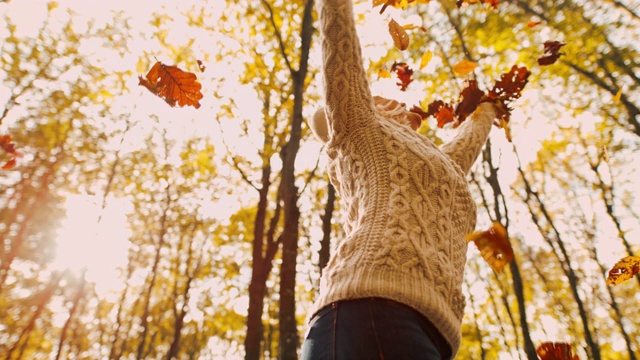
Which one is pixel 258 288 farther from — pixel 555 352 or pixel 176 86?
pixel 555 352

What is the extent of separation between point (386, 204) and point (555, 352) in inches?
75.9

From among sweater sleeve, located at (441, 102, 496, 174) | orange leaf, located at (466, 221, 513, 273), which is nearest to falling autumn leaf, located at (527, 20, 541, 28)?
sweater sleeve, located at (441, 102, 496, 174)

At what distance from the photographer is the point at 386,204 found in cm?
129

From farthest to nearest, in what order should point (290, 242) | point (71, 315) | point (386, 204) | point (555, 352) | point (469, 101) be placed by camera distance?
point (71, 315)
point (290, 242)
point (469, 101)
point (555, 352)
point (386, 204)

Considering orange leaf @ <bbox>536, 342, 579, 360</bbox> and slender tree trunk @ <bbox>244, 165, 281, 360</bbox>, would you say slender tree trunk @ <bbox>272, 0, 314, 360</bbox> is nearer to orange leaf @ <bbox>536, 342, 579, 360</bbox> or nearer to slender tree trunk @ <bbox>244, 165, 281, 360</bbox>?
slender tree trunk @ <bbox>244, 165, 281, 360</bbox>

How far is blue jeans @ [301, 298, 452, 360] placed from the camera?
931mm

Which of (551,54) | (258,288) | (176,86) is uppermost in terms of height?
(551,54)

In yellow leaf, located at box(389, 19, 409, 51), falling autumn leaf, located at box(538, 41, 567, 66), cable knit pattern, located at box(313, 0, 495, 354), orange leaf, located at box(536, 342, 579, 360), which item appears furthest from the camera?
falling autumn leaf, located at box(538, 41, 567, 66)

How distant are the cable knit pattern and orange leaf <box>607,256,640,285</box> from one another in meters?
2.13

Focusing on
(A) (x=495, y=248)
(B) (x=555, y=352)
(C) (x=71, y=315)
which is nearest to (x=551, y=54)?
(A) (x=495, y=248)

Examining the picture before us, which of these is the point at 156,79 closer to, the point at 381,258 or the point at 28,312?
the point at 381,258

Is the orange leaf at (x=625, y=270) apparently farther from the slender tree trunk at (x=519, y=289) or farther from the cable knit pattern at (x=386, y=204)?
the slender tree trunk at (x=519, y=289)

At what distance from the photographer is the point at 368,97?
1.50 m

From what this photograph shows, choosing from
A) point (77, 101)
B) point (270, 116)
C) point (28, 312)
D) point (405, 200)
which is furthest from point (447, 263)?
point (28, 312)
